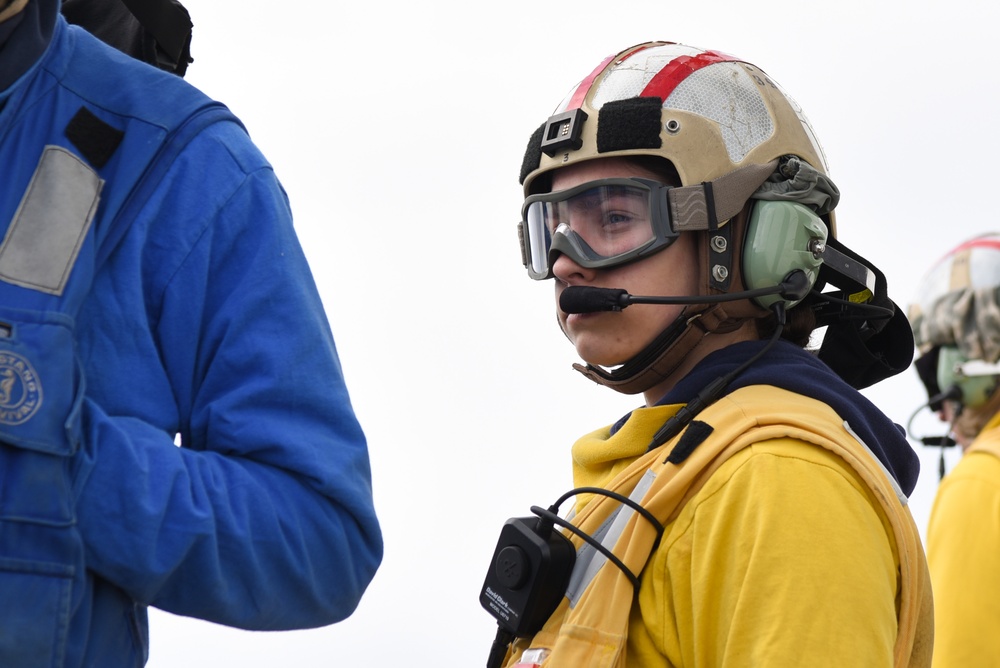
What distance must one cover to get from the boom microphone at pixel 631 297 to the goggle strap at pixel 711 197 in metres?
0.15

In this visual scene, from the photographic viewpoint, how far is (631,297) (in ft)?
8.02

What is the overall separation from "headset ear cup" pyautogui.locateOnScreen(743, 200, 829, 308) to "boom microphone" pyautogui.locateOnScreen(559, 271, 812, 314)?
0.02m

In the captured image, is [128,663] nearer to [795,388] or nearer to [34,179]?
[34,179]

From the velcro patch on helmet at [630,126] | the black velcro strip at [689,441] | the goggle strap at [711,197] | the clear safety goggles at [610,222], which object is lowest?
the black velcro strip at [689,441]

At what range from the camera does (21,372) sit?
1.50 metres

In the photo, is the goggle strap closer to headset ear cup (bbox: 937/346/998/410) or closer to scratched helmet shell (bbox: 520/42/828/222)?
scratched helmet shell (bbox: 520/42/828/222)

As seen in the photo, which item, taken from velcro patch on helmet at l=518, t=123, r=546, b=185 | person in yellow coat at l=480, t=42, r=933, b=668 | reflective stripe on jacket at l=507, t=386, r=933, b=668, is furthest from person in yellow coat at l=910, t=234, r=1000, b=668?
velcro patch on helmet at l=518, t=123, r=546, b=185

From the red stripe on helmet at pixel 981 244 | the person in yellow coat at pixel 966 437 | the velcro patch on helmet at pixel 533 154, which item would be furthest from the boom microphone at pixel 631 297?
the red stripe on helmet at pixel 981 244

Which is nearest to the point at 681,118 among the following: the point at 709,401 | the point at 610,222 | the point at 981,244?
the point at 610,222

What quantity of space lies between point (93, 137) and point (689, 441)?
111 cm

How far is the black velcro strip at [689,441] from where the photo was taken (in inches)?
86.2

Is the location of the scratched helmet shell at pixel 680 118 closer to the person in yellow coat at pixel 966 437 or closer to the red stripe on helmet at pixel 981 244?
the person in yellow coat at pixel 966 437

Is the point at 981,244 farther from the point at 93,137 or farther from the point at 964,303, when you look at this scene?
the point at 93,137

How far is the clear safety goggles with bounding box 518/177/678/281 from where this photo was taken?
8.18ft
